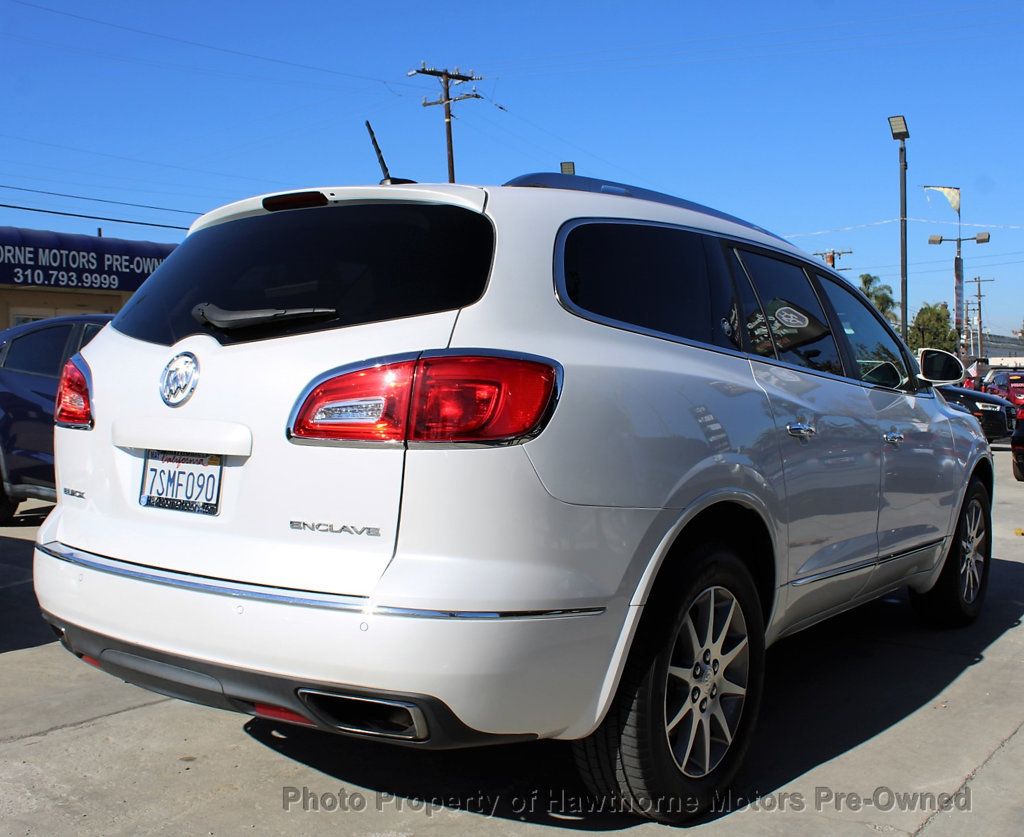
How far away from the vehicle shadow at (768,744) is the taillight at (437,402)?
4.19 ft

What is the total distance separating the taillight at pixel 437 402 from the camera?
259cm

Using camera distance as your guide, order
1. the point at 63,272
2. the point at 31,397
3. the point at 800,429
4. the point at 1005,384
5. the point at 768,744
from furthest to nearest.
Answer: the point at 63,272 < the point at 1005,384 < the point at 31,397 < the point at 768,744 < the point at 800,429

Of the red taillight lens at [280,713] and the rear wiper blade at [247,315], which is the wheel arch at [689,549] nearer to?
the red taillight lens at [280,713]

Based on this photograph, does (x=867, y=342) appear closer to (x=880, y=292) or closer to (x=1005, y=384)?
(x=1005, y=384)

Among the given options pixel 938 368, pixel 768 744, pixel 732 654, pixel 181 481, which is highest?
pixel 938 368

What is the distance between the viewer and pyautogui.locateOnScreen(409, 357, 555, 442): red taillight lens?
258cm

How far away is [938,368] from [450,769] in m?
3.23

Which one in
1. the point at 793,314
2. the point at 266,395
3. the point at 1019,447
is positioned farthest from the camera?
the point at 1019,447

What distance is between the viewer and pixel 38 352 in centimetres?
844

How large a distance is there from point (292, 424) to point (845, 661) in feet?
11.2

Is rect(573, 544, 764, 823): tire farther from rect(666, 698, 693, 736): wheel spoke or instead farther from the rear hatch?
the rear hatch

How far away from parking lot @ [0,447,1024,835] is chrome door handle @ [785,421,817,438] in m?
1.15

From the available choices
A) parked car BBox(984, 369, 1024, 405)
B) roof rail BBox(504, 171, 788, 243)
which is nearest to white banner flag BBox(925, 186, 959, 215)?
parked car BBox(984, 369, 1024, 405)

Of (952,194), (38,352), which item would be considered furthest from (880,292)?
(38,352)
